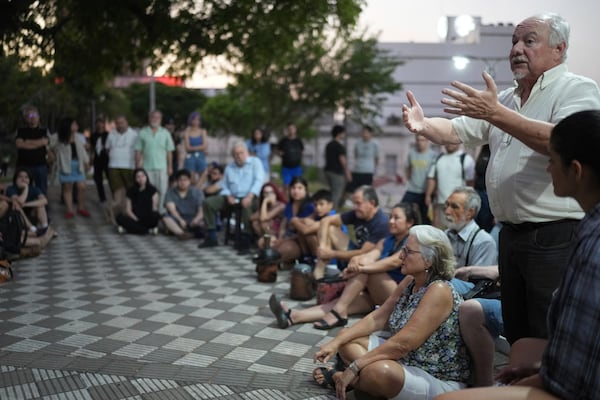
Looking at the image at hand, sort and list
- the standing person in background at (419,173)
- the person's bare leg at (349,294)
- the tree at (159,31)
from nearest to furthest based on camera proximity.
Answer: the person's bare leg at (349,294) → the tree at (159,31) → the standing person in background at (419,173)

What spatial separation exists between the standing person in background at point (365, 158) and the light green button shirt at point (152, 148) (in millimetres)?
3947

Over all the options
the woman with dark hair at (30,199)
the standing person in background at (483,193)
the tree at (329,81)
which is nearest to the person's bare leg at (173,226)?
the woman with dark hair at (30,199)

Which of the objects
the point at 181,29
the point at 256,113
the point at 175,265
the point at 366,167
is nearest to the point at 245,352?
the point at 175,265

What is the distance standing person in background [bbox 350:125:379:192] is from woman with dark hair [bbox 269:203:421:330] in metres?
6.97

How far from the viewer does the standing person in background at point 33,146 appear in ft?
30.9

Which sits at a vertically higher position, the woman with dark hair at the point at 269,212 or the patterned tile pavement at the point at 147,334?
the woman with dark hair at the point at 269,212

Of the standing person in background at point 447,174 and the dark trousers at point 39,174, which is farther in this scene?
the dark trousers at point 39,174

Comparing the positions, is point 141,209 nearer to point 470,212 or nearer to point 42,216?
point 42,216

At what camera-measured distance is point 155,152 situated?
1060cm

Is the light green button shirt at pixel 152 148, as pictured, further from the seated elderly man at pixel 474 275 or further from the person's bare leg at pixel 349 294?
the seated elderly man at pixel 474 275

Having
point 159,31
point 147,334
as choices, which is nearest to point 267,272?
point 147,334

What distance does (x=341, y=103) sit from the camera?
28062 mm

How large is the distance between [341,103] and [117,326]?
78.8 feet

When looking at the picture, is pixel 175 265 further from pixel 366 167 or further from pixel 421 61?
pixel 421 61
